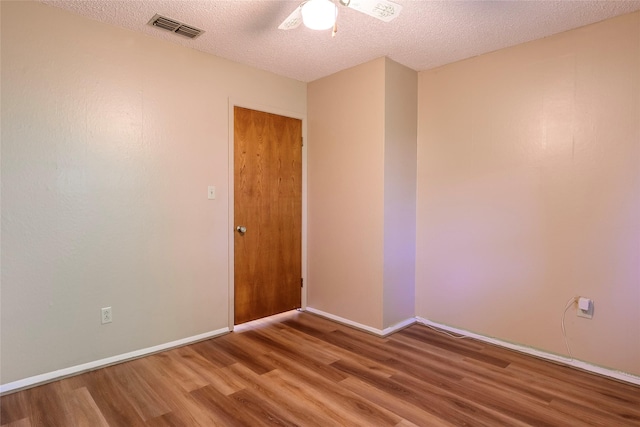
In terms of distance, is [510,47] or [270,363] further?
[510,47]

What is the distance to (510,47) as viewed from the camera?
2.85m

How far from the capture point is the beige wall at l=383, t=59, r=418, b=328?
10.4 ft

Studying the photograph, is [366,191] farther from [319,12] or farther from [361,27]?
[319,12]

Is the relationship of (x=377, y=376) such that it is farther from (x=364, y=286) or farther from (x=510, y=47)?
(x=510, y=47)

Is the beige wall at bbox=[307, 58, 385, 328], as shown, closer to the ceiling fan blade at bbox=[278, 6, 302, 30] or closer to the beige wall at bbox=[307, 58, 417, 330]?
the beige wall at bbox=[307, 58, 417, 330]

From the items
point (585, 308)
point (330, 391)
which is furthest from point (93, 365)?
point (585, 308)

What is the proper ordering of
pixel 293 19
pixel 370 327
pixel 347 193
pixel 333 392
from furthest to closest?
pixel 347 193 < pixel 370 327 < pixel 333 392 < pixel 293 19

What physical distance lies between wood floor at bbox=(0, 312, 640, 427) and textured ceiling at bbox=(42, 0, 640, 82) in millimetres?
2397

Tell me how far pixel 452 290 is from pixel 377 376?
122 centimetres

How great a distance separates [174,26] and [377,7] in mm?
1527

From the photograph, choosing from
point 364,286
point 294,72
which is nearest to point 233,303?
point 364,286

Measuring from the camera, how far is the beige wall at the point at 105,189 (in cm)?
223

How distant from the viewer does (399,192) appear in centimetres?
329

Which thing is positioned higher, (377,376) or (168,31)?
(168,31)
